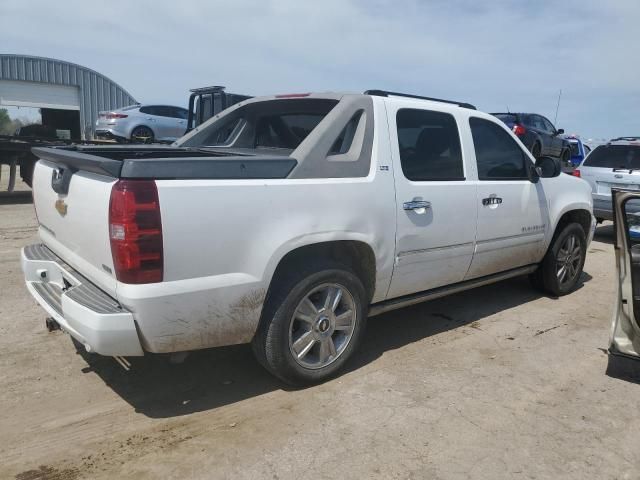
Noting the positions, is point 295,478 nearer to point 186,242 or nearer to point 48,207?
point 186,242

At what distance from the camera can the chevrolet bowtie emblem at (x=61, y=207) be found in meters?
3.20

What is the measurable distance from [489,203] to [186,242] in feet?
8.70

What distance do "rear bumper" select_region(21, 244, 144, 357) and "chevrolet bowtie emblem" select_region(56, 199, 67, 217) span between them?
1.12 feet

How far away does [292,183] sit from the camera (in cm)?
313

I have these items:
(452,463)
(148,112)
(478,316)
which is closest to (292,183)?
(452,463)

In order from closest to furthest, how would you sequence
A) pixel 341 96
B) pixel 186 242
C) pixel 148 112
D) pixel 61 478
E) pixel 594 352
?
pixel 61 478
pixel 186 242
pixel 341 96
pixel 594 352
pixel 148 112

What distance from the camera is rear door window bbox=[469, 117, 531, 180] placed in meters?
4.43

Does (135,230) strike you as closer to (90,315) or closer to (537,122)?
(90,315)

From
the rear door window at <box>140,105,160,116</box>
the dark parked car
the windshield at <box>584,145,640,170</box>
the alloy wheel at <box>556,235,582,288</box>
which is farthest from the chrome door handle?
the rear door window at <box>140,105,160,116</box>

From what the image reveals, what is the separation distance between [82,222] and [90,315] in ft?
1.86

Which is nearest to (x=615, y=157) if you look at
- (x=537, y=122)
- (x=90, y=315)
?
(x=537, y=122)

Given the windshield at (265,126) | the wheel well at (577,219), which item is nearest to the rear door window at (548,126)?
the wheel well at (577,219)

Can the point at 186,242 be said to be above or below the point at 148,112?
below

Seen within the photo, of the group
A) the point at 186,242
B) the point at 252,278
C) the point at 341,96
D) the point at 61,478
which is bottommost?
the point at 61,478
